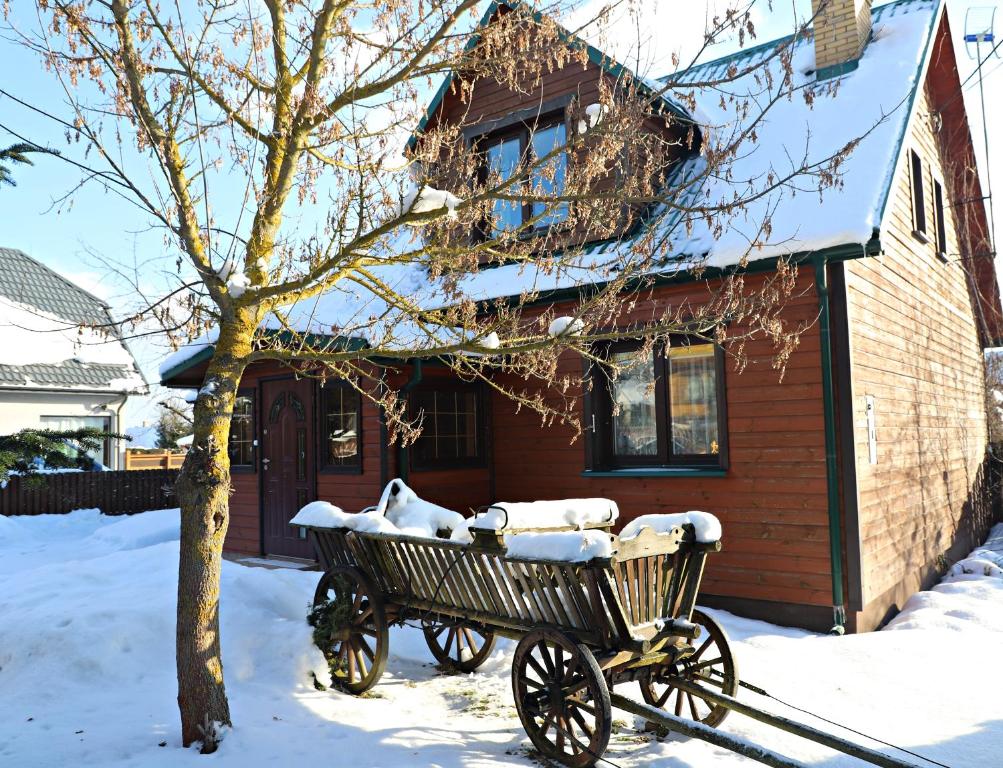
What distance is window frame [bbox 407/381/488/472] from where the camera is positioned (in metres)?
9.08

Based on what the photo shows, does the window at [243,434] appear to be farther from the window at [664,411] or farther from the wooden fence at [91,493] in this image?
the window at [664,411]

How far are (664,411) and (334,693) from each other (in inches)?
175

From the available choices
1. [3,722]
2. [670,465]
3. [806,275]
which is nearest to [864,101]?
[806,275]

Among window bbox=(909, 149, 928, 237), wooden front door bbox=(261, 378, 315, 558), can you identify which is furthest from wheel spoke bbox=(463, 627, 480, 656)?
window bbox=(909, 149, 928, 237)

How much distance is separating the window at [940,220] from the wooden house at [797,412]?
64 millimetres

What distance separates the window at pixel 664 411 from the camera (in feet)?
25.5

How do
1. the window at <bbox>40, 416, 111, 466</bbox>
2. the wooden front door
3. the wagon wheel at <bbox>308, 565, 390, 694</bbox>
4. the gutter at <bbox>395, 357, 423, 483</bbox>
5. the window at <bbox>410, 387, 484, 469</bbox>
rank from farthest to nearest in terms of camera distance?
1. the window at <bbox>40, 416, 111, 466</bbox>
2. the wooden front door
3. the window at <bbox>410, 387, 484, 469</bbox>
4. the gutter at <bbox>395, 357, 423, 483</bbox>
5. the wagon wheel at <bbox>308, 565, 390, 694</bbox>

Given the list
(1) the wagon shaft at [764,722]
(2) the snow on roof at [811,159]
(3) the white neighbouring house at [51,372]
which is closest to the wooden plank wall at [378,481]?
(2) the snow on roof at [811,159]

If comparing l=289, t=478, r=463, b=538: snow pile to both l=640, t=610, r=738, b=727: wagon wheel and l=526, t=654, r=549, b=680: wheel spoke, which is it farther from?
l=640, t=610, r=738, b=727: wagon wheel

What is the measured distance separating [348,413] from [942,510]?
25.8 ft

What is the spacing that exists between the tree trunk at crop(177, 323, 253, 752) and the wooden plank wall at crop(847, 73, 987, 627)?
5.44 meters

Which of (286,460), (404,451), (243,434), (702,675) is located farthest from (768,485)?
(243,434)

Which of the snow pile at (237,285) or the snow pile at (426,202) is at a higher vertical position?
the snow pile at (426,202)

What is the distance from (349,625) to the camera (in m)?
5.35
